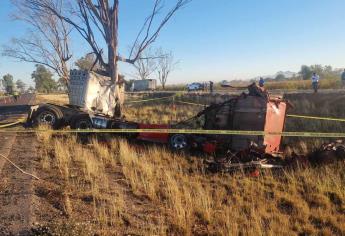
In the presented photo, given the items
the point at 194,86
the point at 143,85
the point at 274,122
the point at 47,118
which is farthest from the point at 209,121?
the point at 143,85

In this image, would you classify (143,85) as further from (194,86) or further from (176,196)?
(176,196)

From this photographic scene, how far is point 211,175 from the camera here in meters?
8.75

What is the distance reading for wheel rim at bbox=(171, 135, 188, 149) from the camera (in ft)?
36.7

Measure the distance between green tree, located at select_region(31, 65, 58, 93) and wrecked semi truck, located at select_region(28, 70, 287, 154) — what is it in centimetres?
9087

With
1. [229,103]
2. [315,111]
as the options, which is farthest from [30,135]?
[315,111]

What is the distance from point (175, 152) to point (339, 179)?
4.39m

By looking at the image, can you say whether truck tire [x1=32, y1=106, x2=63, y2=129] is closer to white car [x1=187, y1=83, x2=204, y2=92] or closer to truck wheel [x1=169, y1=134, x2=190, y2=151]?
truck wheel [x1=169, y1=134, x2=190, y2=151]

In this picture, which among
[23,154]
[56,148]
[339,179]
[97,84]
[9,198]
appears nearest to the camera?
[9,198]

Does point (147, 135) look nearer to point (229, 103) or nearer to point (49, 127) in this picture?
point (229, 103)

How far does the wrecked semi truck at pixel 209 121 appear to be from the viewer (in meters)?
10.4

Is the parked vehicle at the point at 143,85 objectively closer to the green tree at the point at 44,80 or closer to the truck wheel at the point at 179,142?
the green tree at the point at 44,80

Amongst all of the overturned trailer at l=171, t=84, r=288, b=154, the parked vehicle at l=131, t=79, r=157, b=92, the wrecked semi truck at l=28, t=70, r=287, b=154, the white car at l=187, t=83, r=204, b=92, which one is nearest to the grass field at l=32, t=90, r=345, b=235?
the wrecked semi truck at l=28, t=70, r=287, b=154

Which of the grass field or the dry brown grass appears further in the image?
the dry brown grass

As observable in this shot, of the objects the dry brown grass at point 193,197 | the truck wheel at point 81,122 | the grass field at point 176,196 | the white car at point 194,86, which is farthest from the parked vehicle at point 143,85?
the dry brown grass at point 193,197
